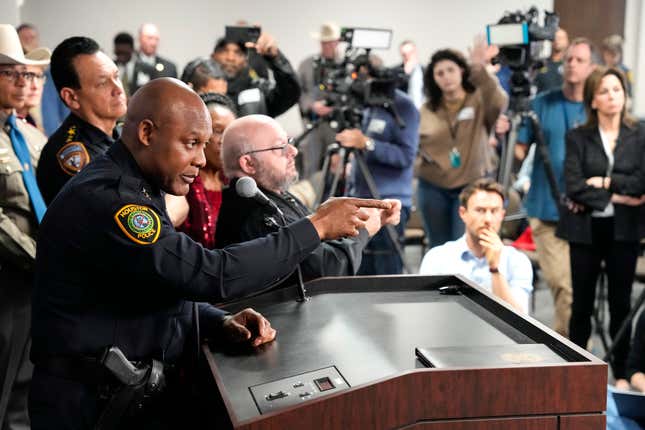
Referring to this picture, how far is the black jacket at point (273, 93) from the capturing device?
11.9ft

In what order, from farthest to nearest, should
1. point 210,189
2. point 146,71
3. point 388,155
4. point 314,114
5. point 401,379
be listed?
point 146,71 → point 314,114 → point 388,155 → point 210,189 → point 401,379

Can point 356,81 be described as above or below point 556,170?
above

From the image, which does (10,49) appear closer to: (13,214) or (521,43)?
(13,214)

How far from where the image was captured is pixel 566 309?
3.83 meters

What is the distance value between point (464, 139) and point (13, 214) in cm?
235

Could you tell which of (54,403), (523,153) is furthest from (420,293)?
(523,153)

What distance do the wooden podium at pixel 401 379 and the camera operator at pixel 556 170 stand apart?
2340 millimetres

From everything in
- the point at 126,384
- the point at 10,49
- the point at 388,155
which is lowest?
the point at 388,155

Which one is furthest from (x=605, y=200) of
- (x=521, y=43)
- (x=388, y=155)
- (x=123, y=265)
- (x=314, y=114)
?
(x=314, y=114)

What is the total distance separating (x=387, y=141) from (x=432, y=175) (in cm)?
33

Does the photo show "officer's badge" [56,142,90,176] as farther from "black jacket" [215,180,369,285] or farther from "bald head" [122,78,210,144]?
"bald head" [122,78,210,144]

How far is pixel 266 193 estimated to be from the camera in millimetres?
2164

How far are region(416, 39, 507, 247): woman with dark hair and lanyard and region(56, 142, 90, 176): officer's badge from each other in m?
2.22

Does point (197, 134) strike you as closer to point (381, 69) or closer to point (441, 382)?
point (441, 382)
